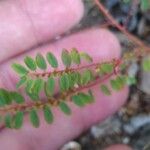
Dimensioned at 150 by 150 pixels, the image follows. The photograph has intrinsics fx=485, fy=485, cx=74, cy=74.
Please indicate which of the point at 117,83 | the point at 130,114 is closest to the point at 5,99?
the point at 117,83

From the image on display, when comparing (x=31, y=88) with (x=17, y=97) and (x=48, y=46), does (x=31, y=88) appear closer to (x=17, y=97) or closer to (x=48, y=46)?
(x=17, y=97)

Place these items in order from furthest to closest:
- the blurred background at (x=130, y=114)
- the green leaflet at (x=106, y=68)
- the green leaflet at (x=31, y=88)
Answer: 1. the blurred background at (x=130, y=114)
2. the green leaflet at (x=106, y=68)
3. the green leaflet at (x=31, y=88)

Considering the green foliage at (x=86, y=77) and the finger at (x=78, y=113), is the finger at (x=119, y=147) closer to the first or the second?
the finger at (x=78, y=113)

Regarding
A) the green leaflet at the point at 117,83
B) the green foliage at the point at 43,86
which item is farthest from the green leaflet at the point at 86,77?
the green leaflet at the point at 117,83

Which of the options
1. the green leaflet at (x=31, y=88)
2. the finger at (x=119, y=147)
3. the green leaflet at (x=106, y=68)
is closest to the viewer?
the green leaflet at (x=31, y=88)

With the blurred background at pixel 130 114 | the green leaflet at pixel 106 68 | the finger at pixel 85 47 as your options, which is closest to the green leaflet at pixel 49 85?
the green leaflet at pixel 106 68

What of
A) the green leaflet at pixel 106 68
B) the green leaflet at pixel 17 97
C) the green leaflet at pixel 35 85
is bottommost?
the green leaflet at pixel 106 68

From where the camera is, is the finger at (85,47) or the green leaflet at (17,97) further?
the finger at (85,47)

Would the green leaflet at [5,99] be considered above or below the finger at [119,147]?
above
